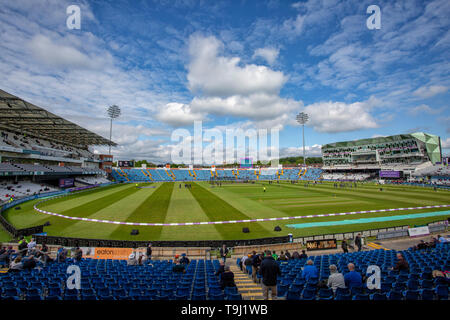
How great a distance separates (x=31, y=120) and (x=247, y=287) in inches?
2204

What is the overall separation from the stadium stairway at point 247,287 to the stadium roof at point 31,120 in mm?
41519

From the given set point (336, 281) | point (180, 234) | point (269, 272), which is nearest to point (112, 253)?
point (180, 234)

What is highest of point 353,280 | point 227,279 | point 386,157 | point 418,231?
point 386,157

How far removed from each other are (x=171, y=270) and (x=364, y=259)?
9.48 metres

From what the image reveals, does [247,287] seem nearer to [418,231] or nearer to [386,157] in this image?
[418,231]

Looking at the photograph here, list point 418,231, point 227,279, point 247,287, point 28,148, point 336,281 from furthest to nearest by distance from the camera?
1. point 28,148
2. point 418,231
3. point 247,287
4. point 227,279
5. point 336,281

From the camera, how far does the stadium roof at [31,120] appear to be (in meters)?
35.2

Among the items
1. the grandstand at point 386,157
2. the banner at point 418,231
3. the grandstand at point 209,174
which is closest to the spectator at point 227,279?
the banner at point 418,231

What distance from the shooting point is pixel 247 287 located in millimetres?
8500

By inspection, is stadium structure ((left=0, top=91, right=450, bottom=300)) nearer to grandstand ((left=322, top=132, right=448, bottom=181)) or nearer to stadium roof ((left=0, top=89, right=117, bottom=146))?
stadium roof ((left=0, top=89, right=117, bottom=146))

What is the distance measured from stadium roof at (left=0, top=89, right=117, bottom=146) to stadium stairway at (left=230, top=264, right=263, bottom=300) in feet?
A: 136

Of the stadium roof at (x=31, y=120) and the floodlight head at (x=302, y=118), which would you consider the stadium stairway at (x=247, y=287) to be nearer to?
the stadium roof at (x=31, y=120)
